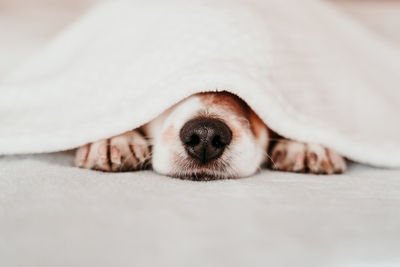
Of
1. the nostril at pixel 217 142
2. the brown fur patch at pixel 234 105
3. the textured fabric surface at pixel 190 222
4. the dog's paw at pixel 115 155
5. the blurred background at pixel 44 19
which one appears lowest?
the textured fabric surface at pixel 190 222

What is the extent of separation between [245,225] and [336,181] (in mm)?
446

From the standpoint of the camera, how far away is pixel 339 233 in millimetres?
605

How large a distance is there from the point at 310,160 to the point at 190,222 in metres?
0.60

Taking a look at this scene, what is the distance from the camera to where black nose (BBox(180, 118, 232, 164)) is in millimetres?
1004

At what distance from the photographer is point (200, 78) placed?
1022 mm

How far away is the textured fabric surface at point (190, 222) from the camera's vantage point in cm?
53

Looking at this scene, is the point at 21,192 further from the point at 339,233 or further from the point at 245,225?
the point at 339,233

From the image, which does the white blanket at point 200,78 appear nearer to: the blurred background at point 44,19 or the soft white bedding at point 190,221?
the soft white bedding at point 190,221

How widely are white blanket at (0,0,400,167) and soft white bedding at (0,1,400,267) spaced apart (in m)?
0.17

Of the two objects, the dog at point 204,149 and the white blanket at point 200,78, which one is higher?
the white blanket at point 200,78

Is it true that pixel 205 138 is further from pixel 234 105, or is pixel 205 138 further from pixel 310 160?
pixel 310 160

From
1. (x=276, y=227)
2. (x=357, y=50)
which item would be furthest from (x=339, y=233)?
(x=357, y=50)

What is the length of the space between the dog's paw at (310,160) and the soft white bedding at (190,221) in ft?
0.46

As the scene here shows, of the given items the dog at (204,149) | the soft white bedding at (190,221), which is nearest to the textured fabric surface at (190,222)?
the soft white bedding at (190,221)
